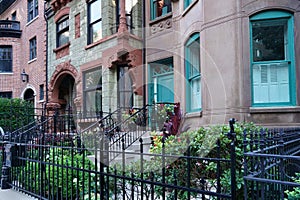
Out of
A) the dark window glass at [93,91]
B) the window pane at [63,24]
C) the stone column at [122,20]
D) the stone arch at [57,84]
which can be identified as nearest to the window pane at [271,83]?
the stone column at [122,20]

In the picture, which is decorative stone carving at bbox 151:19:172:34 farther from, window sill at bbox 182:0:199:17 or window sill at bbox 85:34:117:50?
window sill at bbox 85:34:117:50

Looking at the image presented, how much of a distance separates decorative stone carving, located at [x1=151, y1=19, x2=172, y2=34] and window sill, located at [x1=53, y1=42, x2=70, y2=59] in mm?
4672

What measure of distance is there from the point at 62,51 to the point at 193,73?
7.54 m

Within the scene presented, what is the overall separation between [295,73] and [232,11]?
191cm

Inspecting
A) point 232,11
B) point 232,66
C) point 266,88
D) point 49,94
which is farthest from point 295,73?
point 49,94

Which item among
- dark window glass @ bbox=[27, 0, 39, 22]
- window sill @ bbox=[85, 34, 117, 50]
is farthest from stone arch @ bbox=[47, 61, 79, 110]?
dark window glass @ bbox=[27, 0, 39, 22]

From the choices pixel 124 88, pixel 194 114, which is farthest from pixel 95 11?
pixel 194 114

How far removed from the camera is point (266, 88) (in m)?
6.23

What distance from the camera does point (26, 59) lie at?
674 inches

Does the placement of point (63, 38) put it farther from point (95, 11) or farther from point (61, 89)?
point (95, 11)

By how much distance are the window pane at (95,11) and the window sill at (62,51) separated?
6.37ft

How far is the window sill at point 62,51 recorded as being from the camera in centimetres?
1287

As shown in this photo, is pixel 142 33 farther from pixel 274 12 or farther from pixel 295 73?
pixel 295 73

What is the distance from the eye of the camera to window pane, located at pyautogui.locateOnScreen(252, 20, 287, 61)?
6285mm
